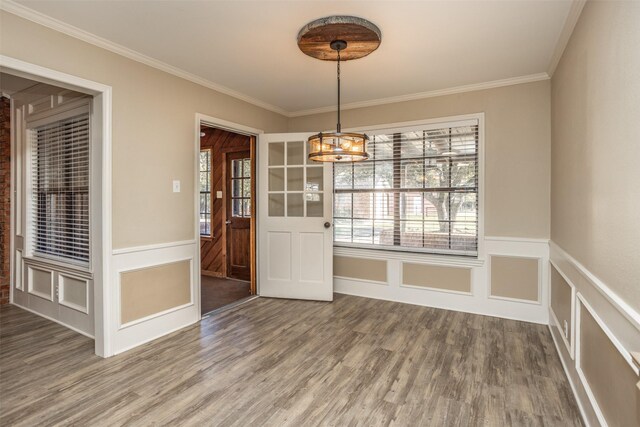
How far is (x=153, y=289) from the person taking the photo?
3062 mm

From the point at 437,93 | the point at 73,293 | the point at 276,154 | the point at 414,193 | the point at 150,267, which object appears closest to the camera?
the point at 150,267

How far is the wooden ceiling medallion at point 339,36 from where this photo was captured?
7.36ft

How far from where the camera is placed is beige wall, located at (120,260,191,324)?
9.34 ft

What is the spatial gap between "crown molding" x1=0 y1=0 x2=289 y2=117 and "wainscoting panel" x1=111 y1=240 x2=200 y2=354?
1.63 m

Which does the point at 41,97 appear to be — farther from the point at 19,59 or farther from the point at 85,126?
the point at 19,59

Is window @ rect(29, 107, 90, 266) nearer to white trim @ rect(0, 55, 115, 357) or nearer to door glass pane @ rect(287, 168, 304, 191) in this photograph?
white trim @ rect(0, 55, 115, 357)

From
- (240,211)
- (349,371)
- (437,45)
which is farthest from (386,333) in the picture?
(240,211)

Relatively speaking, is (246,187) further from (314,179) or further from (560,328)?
(560,328)

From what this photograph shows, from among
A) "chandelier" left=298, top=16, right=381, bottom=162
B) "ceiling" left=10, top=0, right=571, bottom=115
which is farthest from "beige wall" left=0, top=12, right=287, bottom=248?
"chandelier" left=298, top=16, right=381, bottom=162

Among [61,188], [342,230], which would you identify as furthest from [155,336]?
[342,230]

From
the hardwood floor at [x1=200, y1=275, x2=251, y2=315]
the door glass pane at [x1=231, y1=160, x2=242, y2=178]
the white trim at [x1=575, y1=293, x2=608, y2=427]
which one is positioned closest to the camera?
the white trim at [x1=575, y1=293, x2=608, y2=427]

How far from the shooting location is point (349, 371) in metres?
2.46

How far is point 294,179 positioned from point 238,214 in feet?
5.19

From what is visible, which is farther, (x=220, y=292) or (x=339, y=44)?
(x=220, y=292)
